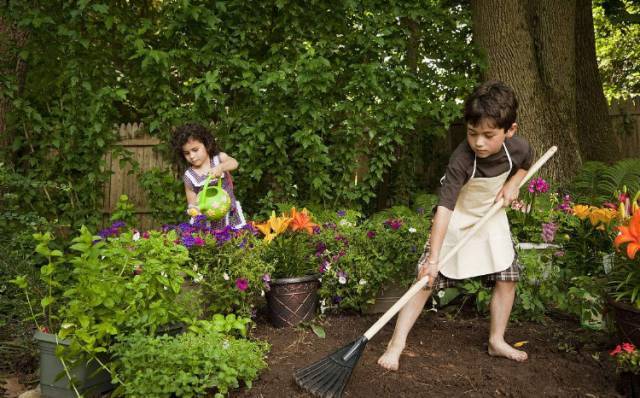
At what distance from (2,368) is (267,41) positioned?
339 centimetres

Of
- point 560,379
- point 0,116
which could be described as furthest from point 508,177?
point 0,116

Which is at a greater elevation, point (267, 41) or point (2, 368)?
point (267, 41)

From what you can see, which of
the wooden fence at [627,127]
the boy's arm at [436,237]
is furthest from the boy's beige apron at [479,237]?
the wooden fence at [627,127]

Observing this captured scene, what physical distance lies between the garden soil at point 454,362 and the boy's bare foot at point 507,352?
3cm

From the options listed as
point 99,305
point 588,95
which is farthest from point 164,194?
point 588,95

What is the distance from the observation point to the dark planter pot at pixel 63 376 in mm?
2758

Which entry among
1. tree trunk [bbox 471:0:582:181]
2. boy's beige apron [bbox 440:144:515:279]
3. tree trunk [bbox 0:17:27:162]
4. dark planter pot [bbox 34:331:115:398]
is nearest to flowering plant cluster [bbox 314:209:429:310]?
boy's beige apron [bbox 440:144:515:279]

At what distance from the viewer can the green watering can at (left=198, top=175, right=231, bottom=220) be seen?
3795 mm

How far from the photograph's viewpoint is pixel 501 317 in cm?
314

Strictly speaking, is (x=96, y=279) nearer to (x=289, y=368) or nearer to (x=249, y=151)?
(x=289, y=368)

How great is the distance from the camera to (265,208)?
5.15m

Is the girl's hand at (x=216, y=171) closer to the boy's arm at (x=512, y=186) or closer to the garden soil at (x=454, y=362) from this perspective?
the garden soil at (x=454, y=362)

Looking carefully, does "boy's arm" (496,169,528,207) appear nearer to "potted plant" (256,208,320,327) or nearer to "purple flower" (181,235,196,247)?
→ "potted plant" (256,208,320,327)

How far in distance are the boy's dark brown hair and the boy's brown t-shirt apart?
0.21 m
